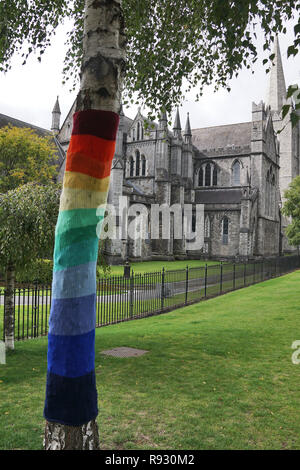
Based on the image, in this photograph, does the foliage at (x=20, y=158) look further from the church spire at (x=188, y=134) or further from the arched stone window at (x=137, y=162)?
the church spire at (x=188, y=134)

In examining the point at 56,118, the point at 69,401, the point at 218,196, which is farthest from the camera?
the point at 218,196

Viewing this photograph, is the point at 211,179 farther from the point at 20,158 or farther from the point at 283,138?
the point at 20,158

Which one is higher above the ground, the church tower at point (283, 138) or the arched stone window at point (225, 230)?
the church tower at point (283, 138)

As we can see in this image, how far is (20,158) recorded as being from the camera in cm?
2636

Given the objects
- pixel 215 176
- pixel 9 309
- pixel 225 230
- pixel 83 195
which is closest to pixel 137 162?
pixel 215 176

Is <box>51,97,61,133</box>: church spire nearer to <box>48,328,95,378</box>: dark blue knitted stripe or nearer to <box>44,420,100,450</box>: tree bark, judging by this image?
<box>48,328,95,378</box>: dark blue knitted stripe

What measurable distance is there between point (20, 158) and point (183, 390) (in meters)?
24.4

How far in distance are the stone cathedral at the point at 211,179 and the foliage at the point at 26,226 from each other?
94.0ft

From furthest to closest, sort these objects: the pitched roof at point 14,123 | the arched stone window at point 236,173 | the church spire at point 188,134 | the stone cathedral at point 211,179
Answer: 1. the arched stone window at point 236,173
2. the church spire at point 188,134
3. the stone cathedral at point 211,179
4. the pitched roof at point 14,123

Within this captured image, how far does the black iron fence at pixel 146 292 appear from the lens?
32.3 feet

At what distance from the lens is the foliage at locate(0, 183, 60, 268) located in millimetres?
6395

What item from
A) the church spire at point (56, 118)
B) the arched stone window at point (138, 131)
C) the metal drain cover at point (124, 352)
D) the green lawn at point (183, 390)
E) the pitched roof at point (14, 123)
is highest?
the church spire at point (56, 118)

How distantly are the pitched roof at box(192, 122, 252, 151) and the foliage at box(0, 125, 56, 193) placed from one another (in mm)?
29604

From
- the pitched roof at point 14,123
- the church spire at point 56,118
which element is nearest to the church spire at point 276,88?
the church spire at point 56,118
